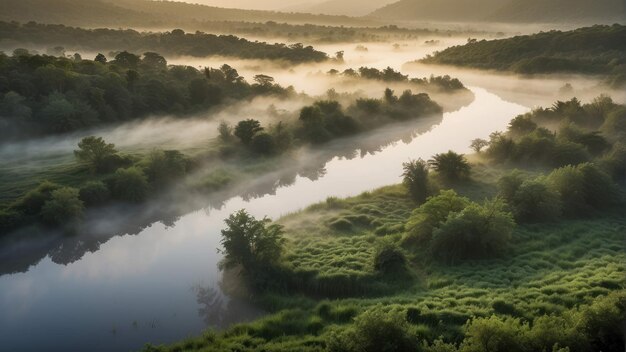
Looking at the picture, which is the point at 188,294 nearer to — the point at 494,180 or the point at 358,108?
the point at 494,180

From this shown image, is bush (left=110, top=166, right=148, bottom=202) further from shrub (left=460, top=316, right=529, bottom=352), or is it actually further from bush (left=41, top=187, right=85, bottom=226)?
shrub (left=460, top=316, right=529, bottom=352)

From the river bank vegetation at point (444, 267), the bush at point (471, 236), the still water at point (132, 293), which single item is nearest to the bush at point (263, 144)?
the still water at point (132, 293)

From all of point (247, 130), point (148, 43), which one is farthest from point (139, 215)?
point (148, 43)

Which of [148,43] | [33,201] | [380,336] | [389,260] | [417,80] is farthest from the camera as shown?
[148,43]

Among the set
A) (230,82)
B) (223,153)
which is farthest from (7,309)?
(230,82)

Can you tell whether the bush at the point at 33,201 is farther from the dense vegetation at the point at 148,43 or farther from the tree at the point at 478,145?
the dense vegetation at the point at 148,43

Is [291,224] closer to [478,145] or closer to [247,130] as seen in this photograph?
[247,130]

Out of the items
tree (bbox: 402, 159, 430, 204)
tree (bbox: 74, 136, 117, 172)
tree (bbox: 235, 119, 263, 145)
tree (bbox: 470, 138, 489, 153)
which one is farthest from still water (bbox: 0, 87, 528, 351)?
tree (bbox: 470, 138, 489, 153)
